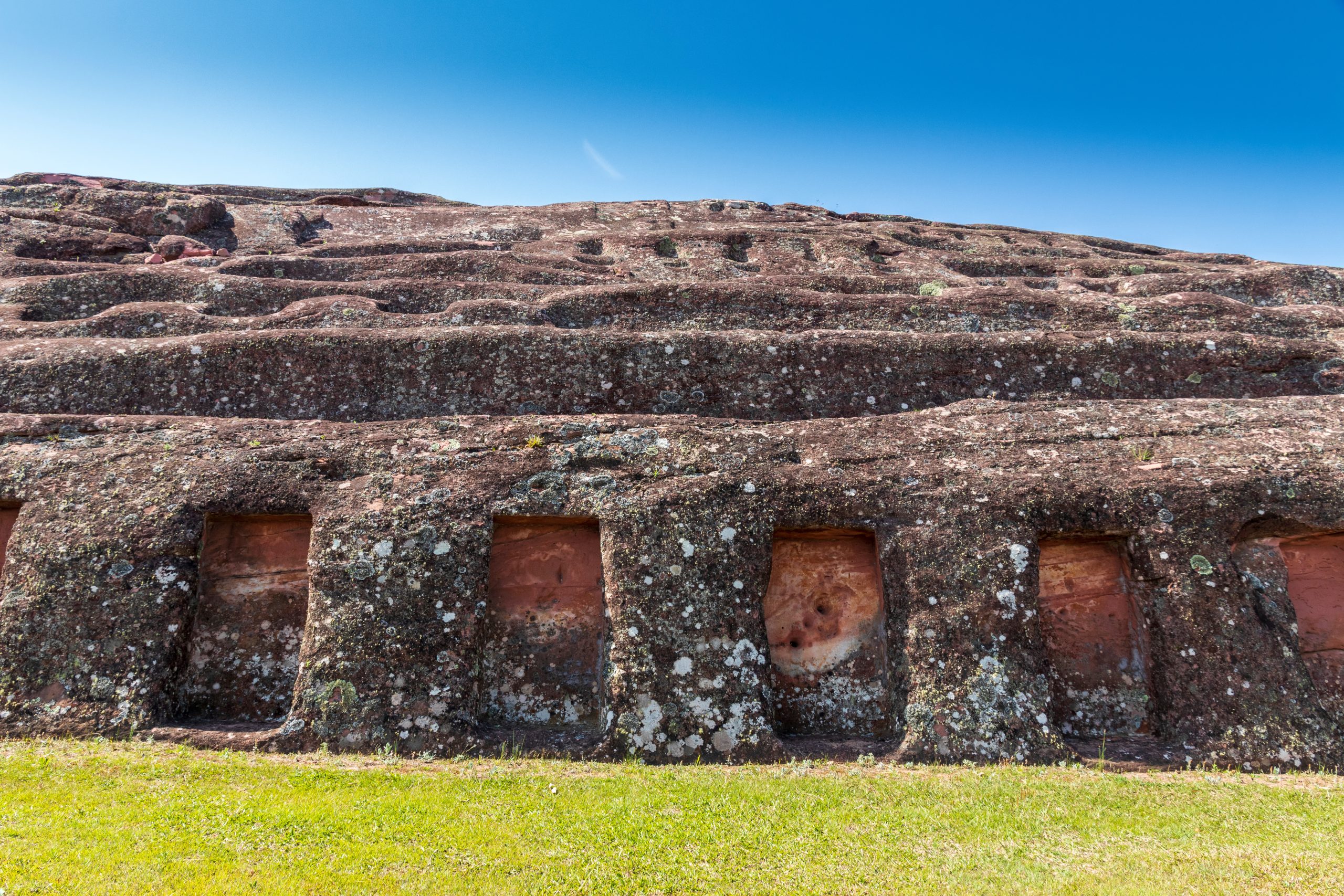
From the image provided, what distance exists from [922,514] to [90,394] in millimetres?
14756

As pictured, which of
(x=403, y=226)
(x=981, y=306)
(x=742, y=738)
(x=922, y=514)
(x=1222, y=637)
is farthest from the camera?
(x=403, y=226)

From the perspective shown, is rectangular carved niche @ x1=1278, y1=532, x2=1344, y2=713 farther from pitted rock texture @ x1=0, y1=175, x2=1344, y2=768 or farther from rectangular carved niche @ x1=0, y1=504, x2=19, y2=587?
rectangular carved niche @ x1=0, y1=504, x2=19, y2=587

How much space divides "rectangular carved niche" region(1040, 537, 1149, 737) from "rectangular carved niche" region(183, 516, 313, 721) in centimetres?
1005

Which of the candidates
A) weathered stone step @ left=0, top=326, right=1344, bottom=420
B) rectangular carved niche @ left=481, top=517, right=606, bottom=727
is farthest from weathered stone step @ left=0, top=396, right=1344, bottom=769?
weathered stone step @ left=0, top=326, right=1344, bottom=420

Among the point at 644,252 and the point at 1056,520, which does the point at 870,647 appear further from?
the point at 644,252

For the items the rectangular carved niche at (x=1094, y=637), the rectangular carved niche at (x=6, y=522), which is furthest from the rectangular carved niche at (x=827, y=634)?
the rectangular carved niche at (x=6, y=522)

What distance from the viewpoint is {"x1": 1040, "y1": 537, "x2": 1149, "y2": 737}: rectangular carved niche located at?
34.0 feet

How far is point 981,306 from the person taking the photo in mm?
21109

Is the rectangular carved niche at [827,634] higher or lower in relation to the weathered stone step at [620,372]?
lower

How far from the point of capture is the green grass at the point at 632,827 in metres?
6.50

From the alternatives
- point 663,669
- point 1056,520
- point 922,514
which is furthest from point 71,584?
point 1056,520

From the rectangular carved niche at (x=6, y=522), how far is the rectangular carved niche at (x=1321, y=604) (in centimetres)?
1727

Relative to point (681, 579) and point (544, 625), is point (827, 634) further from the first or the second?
point (544, 625)

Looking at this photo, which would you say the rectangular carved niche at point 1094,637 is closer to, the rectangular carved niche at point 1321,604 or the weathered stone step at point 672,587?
the weathered stone step at point 672,587
